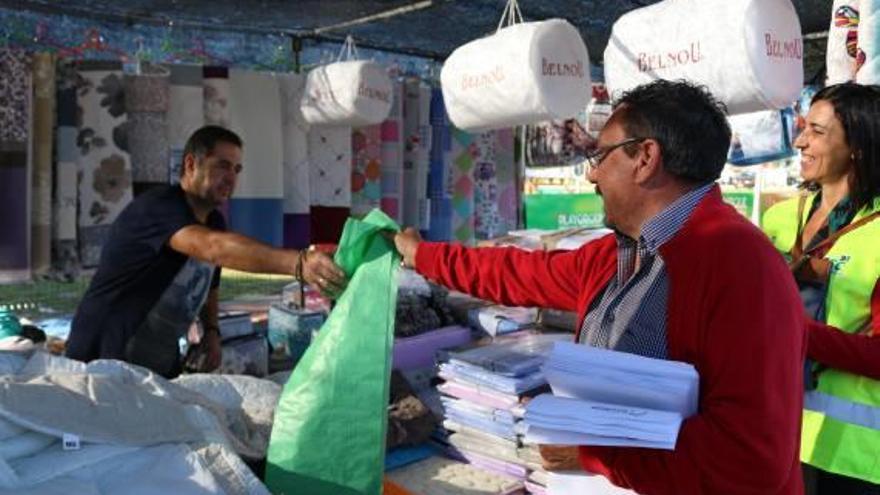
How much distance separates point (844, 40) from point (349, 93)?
7.30ft

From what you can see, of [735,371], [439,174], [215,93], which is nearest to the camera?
[735,371]

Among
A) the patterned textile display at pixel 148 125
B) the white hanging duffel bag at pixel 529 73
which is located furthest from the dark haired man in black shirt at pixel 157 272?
the patterned textile display at pixel 148 125

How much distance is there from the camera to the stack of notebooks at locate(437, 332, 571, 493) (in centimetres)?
193

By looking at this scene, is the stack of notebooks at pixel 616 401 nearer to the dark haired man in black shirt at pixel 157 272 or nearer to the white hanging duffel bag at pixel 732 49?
the white hanging duffel bag at pixel 732 49

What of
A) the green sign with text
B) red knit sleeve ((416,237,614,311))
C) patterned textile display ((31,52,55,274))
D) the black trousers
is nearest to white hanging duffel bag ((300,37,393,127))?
patterned textile display ((31,52,55,274))

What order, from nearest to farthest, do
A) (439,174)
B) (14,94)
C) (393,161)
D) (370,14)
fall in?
(14,94) < (370,14) < (393,161) < (439,174)

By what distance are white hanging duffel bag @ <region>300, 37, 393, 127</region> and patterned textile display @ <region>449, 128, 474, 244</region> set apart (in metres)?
1.09

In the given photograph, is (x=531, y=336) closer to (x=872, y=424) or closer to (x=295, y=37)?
(x=872, y=424)

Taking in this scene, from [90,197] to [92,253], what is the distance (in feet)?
0.90

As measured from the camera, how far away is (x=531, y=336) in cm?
239

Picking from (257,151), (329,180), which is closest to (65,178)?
(257,151)

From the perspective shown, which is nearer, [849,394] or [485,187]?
[849,394]

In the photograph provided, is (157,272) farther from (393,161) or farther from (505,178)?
(505,178)

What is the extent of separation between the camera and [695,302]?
1.09m
